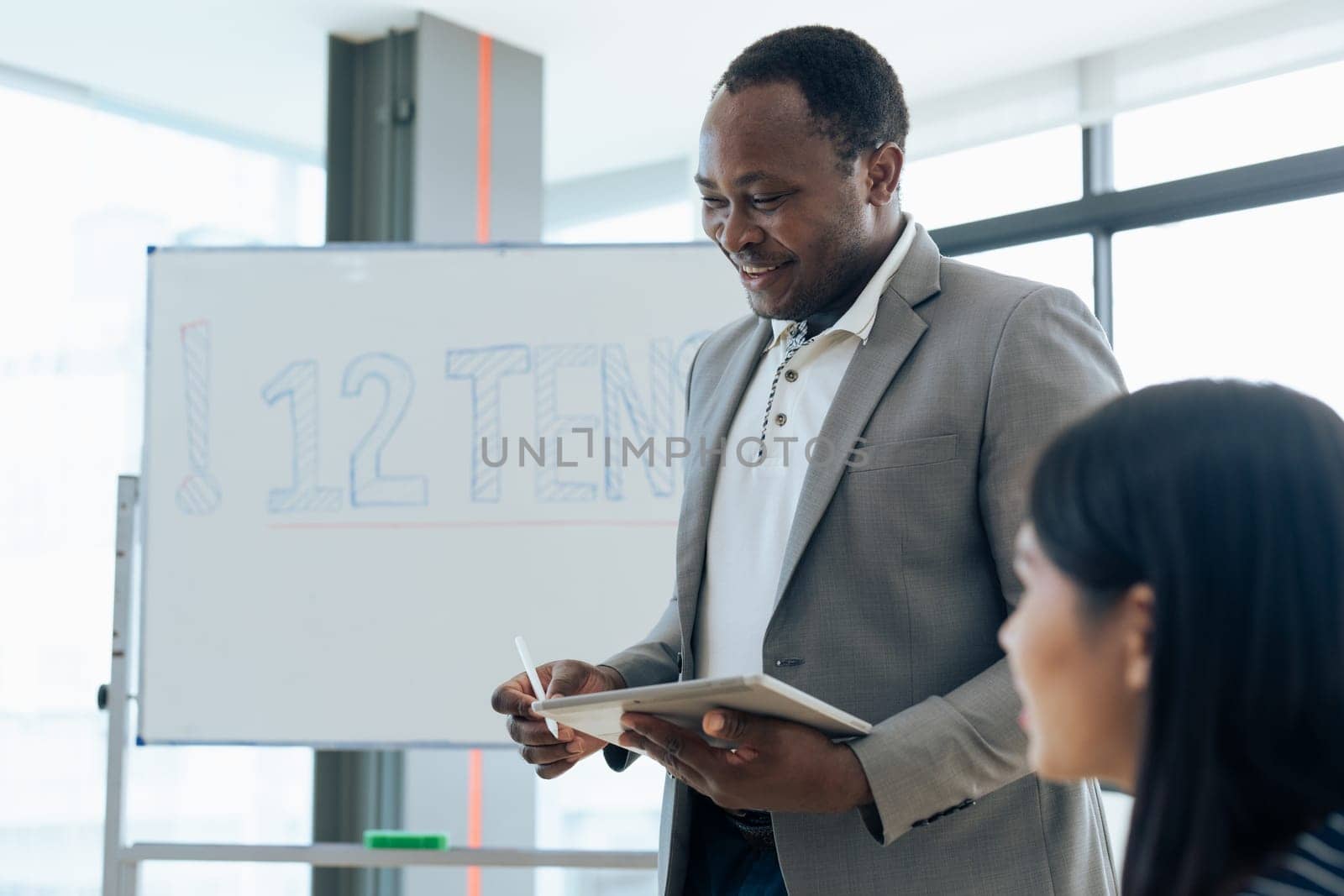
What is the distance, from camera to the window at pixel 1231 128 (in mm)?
3371

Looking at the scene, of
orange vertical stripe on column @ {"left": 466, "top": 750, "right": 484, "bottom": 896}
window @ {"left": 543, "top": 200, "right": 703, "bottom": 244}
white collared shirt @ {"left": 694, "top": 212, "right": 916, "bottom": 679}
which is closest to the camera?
white collared shirt @ {"left": 694, "top": 212, "right": 916, "bottom": 679}

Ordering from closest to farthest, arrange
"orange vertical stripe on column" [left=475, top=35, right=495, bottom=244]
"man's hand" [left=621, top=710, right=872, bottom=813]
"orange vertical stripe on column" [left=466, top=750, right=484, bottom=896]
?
1. "man's hand" [left=621, top=710, right=872, bottom=813]
2. "orange vertical stripe on column" [left=466, top=750, right=484, bottom=896]
3. "orange vertical stripe on column" [left=475, top=35, right=495, bottom=244]

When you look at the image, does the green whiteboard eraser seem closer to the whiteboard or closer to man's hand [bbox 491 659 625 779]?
the whiteboard

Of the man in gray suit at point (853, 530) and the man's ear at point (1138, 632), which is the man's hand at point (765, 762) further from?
the man's ear at point (1138, 632)

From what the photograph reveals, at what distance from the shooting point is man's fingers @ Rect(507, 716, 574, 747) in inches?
57.5

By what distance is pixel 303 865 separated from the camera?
3.78 meters

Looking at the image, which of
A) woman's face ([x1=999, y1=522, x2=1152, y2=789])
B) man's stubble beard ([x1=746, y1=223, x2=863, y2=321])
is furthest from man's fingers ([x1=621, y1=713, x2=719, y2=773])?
man's stubble beard ([x1=746, y1=223, x2=863, y2=321])

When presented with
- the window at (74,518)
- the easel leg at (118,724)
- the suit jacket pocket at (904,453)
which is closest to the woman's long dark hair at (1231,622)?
the suit jacket pocket at (904,453)

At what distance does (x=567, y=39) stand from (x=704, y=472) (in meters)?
2.39

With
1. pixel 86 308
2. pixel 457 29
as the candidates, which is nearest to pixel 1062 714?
pixel 457 29

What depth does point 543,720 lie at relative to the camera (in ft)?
4.78

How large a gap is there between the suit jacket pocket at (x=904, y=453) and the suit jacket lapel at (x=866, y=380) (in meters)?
0.01

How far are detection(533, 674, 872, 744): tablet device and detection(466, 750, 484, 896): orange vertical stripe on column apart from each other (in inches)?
81.8

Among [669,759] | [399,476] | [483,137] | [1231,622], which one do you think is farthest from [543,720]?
[483,137]
